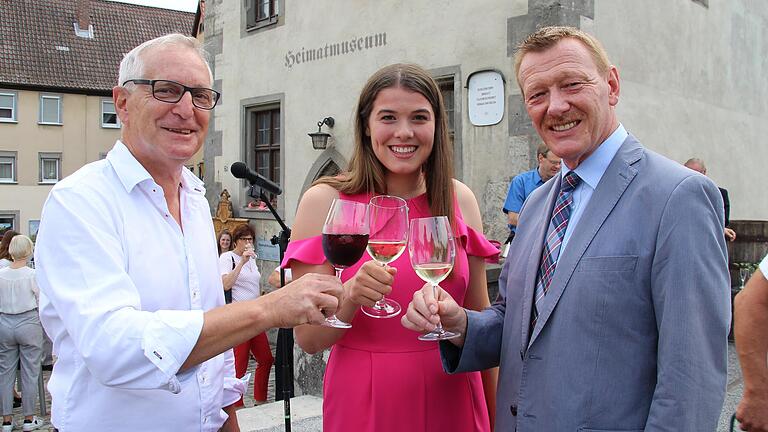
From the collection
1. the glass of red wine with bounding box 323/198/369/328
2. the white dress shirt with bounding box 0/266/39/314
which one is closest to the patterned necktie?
the glass of red wine with bounding box 323/198/369/328

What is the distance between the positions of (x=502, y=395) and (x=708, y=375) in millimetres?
592

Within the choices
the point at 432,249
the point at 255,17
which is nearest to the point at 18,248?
the point at 255,17

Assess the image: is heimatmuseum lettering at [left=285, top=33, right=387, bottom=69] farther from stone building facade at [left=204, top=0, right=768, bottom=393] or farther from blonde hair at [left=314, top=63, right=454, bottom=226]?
blonde hair at [left=314, top=63, right=454, bottom=226]

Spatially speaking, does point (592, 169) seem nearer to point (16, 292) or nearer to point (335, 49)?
point (16, 292)

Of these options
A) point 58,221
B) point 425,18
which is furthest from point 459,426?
point 425,18

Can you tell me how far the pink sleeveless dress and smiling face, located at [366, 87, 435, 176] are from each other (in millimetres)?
182

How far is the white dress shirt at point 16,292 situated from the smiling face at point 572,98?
6.76 metres

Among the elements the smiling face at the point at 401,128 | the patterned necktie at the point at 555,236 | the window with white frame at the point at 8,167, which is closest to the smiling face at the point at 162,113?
the smiling face at the point at 401,128

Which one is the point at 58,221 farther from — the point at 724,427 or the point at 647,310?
the point at 724,427

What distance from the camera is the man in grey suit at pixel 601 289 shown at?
1.46m

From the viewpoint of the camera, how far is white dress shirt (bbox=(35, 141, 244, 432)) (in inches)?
57.7

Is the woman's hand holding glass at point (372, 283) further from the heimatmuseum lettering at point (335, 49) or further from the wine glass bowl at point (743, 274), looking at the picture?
the heimatmuseum lettering at point (335, 49)

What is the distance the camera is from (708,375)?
4.79ft

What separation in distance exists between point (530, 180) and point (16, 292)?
5.60 metres
